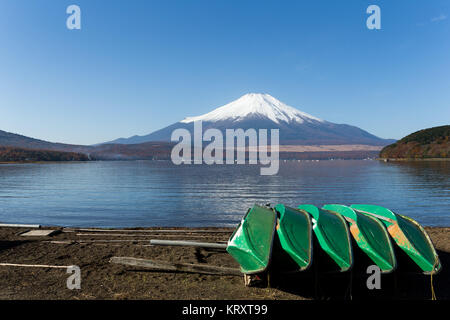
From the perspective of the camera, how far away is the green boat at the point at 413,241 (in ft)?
26.8

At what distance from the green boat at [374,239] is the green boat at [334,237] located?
1.10 feet

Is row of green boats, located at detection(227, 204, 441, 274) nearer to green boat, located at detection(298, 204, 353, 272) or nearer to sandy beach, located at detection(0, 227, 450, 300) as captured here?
green boat, located at detection(298, 204, 353, 272)

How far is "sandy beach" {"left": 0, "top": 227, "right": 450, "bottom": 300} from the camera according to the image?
311 inches

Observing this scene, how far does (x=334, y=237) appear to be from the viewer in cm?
842

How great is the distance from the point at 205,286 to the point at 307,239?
2.82m

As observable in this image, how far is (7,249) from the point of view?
37.9ft

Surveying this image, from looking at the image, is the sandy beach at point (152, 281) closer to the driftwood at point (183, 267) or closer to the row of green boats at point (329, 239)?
the driftwood at point (183, 267)

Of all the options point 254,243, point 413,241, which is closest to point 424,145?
point 413,241

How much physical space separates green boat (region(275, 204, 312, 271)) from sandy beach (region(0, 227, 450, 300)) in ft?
2.24

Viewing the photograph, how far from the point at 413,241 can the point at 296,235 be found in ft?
10.1
